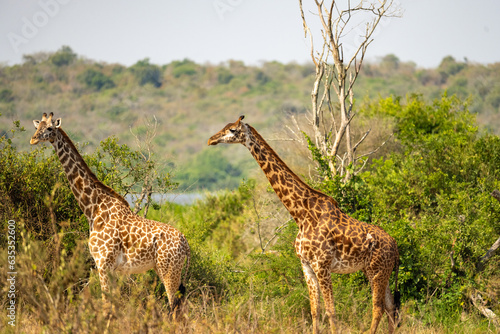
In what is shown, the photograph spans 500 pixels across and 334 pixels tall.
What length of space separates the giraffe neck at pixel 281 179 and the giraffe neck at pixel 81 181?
1936 mm

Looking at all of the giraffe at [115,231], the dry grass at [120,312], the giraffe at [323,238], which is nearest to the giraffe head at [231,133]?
the giraffe at [323,238]

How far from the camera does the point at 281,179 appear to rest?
6.94 m

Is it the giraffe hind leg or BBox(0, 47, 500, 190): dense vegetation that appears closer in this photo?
the giraffe hind leg

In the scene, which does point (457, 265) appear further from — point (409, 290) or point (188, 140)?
point (188, 140)

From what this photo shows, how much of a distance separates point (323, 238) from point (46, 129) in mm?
3535

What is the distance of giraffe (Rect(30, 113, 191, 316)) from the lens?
7.08 meters

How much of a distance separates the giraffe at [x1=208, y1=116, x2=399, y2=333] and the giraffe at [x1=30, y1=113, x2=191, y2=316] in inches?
59.8

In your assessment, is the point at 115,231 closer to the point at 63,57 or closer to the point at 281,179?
the point at 281,179

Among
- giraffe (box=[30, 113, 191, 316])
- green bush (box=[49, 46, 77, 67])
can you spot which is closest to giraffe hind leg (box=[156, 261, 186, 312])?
giraffe (box=[30, 113, 191, 316])

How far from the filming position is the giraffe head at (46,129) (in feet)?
22.9

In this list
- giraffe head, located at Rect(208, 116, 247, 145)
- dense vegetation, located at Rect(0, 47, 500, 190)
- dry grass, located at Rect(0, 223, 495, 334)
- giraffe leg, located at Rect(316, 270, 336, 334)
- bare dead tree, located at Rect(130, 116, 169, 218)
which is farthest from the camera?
dense vegetation, located at Rect(0, 47, 500, 190)

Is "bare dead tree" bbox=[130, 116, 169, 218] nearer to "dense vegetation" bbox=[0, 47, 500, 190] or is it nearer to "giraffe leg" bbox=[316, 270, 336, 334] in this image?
"giraffe leg" bbox=[316, 270, 336, 334]

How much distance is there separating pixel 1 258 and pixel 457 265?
6881mm

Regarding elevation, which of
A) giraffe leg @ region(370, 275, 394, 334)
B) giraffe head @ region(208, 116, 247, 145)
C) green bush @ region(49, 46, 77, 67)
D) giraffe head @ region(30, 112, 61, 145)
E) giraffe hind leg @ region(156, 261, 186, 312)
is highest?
green bush @ region(49, 46, 77, 67)
